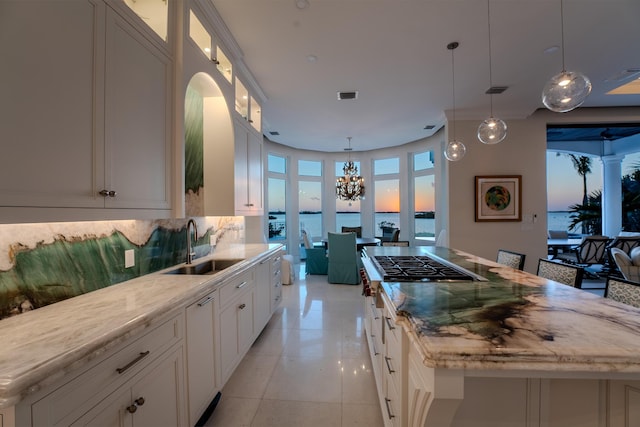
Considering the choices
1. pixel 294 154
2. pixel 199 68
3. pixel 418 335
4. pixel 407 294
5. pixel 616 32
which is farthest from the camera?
pixel 294 154

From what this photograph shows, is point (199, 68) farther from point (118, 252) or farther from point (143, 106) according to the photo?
point (118, 252)

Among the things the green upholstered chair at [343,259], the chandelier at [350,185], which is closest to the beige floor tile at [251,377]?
the green upholstered chair at [343,259]

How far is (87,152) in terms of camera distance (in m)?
1.16

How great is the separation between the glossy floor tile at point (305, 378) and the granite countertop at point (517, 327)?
1.12m

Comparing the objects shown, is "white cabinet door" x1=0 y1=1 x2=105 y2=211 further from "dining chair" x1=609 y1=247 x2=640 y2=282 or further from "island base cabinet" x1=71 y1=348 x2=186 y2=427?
"dining chair" x1=609 y1=247 x2=640 y2=282

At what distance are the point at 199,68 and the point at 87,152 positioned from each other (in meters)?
1.23

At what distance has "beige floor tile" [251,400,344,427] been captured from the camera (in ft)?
5.71

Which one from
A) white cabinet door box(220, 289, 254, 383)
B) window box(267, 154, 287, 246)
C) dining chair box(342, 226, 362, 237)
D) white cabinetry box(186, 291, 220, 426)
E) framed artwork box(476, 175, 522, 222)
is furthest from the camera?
dining chair box(342, 226, 362, 237)

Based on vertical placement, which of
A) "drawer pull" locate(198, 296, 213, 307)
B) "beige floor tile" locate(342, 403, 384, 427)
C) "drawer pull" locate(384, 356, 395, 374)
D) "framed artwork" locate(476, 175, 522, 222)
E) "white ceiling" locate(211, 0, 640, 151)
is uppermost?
"white ceiling" locate(211, 0, 640, 151)

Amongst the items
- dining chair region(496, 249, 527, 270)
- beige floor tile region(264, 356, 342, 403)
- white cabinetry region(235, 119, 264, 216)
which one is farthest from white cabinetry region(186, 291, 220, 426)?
dining chair region(496, 249, 527, 270)

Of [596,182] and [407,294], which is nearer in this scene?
[407,294]

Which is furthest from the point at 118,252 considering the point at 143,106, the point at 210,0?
the point at 210,0

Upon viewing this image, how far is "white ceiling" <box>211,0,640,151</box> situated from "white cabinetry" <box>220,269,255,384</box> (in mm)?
2327

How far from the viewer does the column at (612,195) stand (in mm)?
6289
